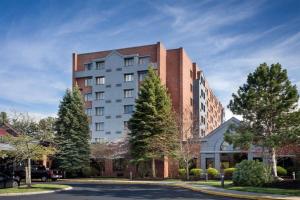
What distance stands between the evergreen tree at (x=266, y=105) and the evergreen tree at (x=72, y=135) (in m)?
24.9

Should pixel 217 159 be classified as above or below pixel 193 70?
below

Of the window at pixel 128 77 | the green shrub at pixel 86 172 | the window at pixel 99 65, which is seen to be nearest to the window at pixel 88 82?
the window at pixel 99 65

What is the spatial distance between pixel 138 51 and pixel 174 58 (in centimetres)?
589

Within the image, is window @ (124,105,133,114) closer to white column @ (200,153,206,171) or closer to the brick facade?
the brick facade

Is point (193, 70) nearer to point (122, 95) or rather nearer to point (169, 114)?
point (122, 95)

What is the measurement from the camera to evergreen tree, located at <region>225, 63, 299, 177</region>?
30922 millimetres

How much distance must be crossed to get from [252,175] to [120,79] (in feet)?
133

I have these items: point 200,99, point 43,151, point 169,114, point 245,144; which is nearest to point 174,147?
point 169,114

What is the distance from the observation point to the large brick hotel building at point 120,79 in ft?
208

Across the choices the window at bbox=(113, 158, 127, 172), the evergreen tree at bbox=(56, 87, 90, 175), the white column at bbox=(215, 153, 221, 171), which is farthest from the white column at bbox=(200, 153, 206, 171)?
the evergreen tree at bbox=(56, 87, 90, 175)

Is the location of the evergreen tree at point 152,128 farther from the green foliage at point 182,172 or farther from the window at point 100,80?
the window at point 100,80

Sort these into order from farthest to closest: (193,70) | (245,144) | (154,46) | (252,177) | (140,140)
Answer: (193,70), (154,46), (140,140), (245,144), (252,177)

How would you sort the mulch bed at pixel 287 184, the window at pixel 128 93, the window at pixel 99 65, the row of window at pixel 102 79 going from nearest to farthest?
the mulch bed at pixel 287 184 → the row of window at pixel 102 79 → the window at pixel 128 93 → the window at pixel 99 65

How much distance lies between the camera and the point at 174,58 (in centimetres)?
6462
